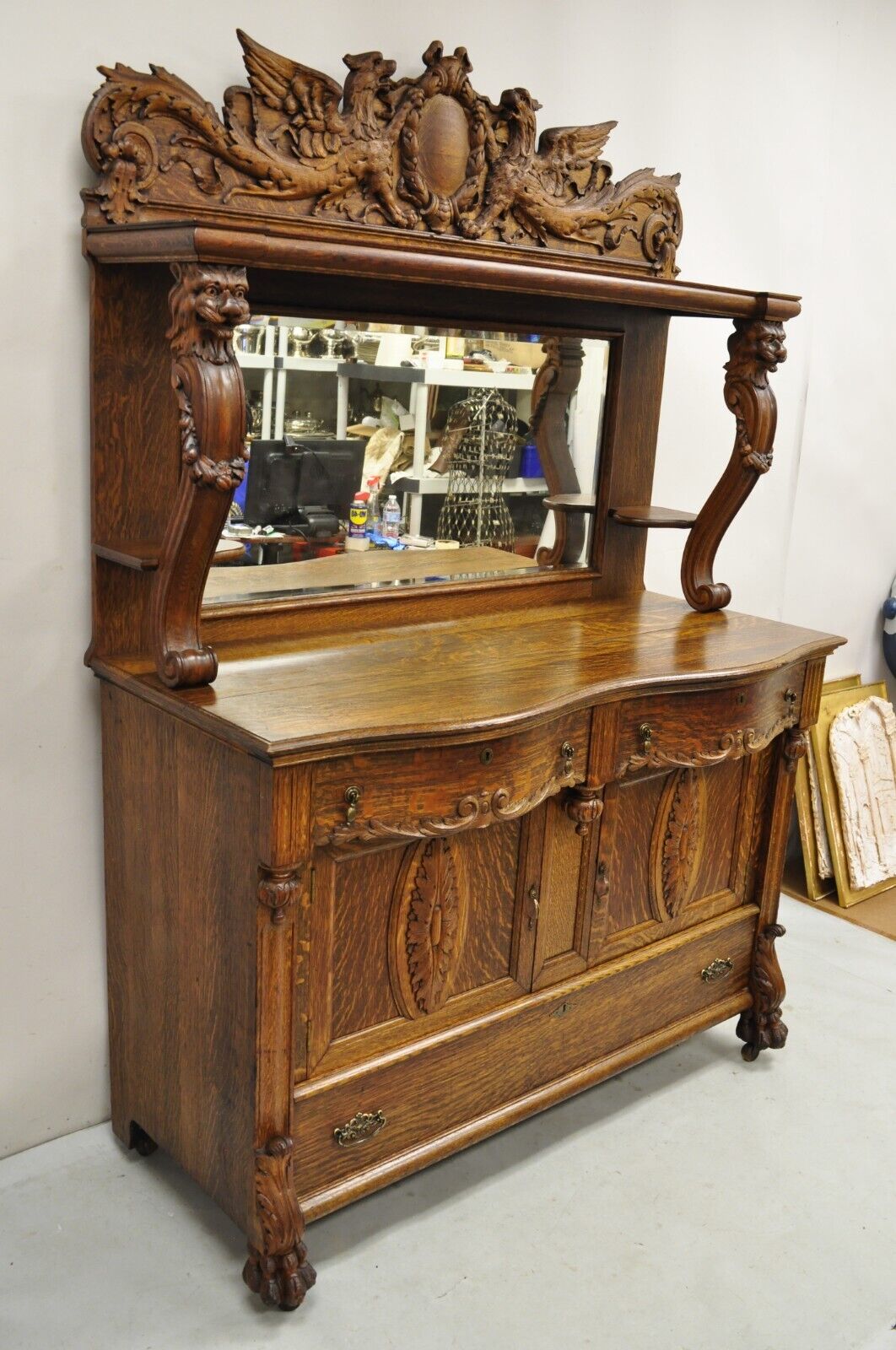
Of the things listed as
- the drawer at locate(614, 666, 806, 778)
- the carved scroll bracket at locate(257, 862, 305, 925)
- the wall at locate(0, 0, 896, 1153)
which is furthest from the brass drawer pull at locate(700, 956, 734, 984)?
the carved scroll bracket at locate(257, 862, 305, 925)

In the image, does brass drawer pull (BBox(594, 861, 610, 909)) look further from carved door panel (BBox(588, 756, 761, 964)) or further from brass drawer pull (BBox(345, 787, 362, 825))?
brass drawer pull (BBox(345, 787, 362, 825))

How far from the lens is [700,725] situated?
2.57 m

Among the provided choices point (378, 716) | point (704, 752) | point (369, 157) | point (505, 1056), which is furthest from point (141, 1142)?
point (369, 157)

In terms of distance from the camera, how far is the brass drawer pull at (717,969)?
2.91 metres

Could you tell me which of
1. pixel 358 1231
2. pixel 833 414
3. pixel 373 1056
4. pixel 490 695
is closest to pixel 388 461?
pixel 490 695

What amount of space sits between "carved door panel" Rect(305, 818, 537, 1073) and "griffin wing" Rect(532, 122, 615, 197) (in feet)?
4.53

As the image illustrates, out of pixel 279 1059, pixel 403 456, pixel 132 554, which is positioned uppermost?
pixel 403 456

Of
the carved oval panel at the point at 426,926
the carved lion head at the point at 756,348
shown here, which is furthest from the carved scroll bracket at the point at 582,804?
the carved lion head at the point at 756,348

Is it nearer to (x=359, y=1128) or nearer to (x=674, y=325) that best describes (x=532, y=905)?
(x=359, y=1128)

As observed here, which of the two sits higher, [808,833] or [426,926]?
[426,926]

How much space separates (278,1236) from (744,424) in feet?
6.30

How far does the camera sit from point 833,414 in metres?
3.83

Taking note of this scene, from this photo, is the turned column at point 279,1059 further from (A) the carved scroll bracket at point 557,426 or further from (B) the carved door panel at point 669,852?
(A) the carved scroll bracket at point 557,426

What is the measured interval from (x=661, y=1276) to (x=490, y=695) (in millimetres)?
1122
